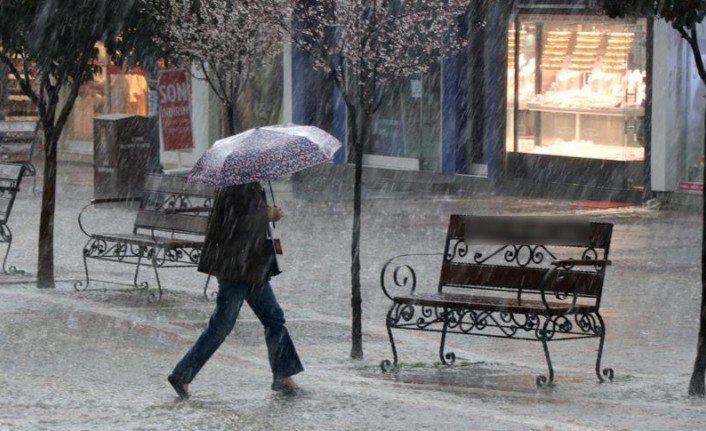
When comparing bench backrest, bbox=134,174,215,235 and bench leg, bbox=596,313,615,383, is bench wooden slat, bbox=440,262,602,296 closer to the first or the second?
bench leg, bbox=596,313,615,383

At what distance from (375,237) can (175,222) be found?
16.7 ft

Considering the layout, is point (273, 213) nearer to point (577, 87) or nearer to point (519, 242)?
point (519, 242)

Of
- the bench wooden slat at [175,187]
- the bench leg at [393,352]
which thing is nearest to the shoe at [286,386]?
the bench leg at [393,352]

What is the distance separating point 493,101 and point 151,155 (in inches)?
250

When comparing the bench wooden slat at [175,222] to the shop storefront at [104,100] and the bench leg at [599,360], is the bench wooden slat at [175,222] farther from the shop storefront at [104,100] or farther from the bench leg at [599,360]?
the shop storefront at [104,100]

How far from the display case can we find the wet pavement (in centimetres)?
644

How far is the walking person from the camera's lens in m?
8.39

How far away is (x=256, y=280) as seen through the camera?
844 cm

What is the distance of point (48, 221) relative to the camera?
13180mm

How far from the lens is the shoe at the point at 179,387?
8.32 metres

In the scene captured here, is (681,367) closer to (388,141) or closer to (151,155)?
(151,155)

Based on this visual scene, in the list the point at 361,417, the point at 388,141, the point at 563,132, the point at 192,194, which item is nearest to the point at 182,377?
the point at 361,417

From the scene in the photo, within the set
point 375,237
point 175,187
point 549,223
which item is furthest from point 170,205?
point 549,223

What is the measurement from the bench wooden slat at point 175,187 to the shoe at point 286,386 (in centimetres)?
508
